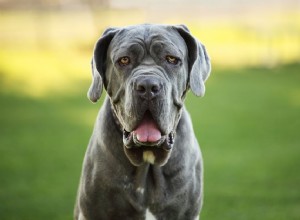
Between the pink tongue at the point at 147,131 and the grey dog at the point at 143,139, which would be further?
the grey dog at the point at 143,139

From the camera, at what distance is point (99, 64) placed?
4.54 meters

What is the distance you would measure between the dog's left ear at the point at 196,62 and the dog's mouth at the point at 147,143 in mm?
362

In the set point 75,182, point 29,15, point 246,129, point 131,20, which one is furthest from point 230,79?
point 29,15

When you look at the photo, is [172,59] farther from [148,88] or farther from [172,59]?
[148,88]

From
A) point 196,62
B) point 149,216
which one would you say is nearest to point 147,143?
point 149,216

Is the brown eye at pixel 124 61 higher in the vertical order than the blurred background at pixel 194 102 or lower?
lower

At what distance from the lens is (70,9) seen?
74.2 ft

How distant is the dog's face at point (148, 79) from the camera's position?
406 centimetres

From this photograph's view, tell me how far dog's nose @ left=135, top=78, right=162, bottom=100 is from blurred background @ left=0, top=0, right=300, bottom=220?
10.1 ft

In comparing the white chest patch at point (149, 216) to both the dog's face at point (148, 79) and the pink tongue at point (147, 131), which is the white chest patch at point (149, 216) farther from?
the pink tongue at point (147, 131)

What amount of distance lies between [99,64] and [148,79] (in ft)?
2.15

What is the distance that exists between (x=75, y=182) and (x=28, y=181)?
1.88 ft

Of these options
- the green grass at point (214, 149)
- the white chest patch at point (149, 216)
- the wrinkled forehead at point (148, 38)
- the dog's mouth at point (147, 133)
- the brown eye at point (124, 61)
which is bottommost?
the white chest patch at point (149, 216)

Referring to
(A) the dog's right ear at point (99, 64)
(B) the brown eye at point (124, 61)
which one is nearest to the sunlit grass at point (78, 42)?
(A) the dog's right ear at point (99, 64)
